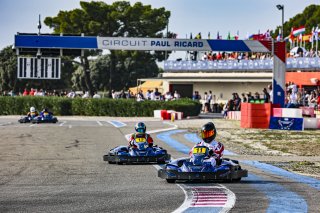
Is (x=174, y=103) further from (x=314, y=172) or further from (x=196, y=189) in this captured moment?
(x=196, y=189)

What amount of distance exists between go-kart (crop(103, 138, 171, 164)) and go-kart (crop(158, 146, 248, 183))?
332 cm

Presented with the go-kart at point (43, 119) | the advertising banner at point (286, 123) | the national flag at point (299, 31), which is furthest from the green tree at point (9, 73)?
the advertising banner at point (286, 123)

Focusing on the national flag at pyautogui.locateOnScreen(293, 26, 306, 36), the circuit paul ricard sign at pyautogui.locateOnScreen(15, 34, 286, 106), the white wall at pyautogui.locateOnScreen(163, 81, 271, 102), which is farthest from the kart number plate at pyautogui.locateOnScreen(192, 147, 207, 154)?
the white wall at pyautogui.locateOnScreen(163, 81, 271, 102)

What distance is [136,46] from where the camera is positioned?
1344 inches

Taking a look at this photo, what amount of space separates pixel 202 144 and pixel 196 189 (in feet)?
6.36

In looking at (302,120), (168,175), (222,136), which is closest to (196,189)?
(168,175)

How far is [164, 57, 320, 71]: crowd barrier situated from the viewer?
53719 millimetres

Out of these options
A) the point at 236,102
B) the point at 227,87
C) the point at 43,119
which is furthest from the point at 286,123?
the point at 227,87

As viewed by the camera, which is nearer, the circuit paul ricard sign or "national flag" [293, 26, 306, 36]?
the circuit paul ricard sign

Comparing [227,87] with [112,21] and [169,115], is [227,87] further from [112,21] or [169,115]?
[169,115]

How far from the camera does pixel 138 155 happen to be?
15805mm

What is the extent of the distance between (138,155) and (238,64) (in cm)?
4697

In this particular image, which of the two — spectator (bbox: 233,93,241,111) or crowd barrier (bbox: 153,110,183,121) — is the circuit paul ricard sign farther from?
spectator (bbox: 233,93,241,111)

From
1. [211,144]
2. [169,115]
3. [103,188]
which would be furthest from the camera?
[169,115]
